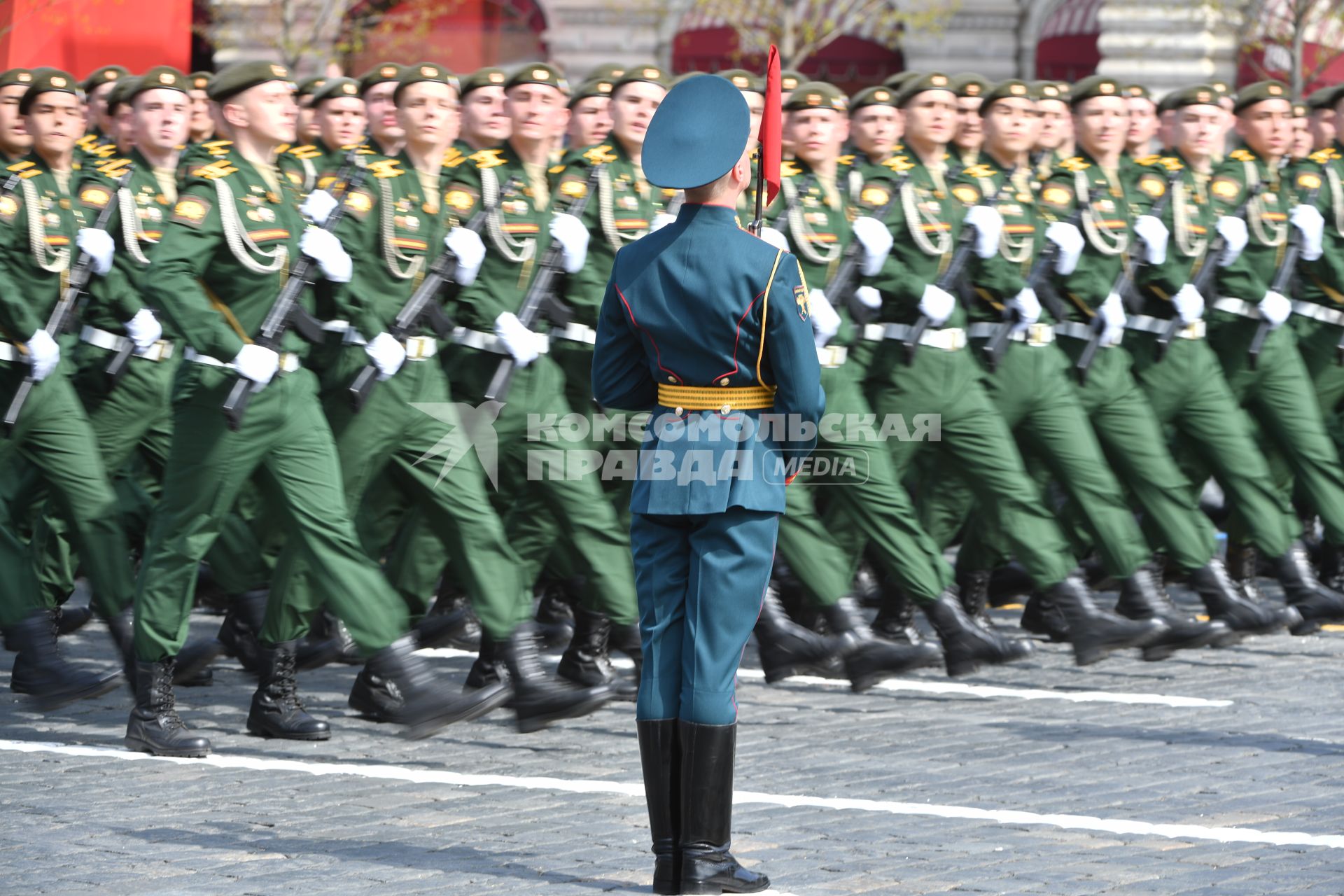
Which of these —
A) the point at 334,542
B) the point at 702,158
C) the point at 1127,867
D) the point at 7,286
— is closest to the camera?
the point at 702,158

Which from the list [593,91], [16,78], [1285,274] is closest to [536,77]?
[593,91]

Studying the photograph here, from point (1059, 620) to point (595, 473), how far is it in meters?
1.92

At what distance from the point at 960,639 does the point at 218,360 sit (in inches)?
101

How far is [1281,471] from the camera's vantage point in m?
8.56

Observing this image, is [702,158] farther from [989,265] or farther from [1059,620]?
[1059,620]

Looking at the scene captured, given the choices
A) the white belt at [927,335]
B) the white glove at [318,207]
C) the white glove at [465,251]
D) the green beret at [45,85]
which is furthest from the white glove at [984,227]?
the green beret at [45,85]

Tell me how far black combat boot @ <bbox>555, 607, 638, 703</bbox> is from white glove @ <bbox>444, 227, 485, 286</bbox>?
1.11m

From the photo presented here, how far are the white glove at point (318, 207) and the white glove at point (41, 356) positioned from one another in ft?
3.15

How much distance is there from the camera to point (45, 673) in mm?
6711

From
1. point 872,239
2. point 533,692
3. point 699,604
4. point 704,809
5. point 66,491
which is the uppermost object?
point 872,239

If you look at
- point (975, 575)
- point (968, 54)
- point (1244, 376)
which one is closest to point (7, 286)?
point (975, 575)

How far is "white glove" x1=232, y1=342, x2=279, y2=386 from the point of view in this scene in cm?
583

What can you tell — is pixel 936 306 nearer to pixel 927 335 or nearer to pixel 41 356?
pixel 927 335

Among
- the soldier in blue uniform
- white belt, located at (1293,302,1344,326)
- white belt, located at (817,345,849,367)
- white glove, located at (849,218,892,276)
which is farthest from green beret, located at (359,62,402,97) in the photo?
white belt, located at (1293,302,1344,326)
